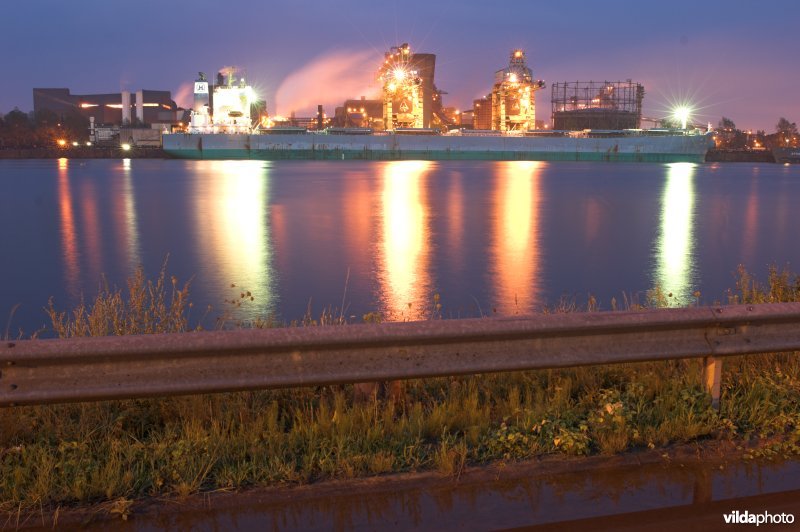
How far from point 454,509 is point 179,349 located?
1.63 m

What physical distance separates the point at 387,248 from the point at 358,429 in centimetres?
1575

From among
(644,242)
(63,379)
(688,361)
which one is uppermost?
(63,379)

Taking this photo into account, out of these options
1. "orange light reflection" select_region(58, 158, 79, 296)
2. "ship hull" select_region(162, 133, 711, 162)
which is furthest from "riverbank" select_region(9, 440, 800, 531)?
"ship hull" select_region(162, 133, 711, 162)

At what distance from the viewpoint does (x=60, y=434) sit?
14.7 feet

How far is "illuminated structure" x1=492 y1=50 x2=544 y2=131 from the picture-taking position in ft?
365

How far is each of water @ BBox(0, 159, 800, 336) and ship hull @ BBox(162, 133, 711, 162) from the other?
6824cm

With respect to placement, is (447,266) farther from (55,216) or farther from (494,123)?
(494,123)

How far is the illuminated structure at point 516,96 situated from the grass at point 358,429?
110006 millimetres

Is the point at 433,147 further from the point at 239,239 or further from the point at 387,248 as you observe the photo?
Result: the point at 387,248

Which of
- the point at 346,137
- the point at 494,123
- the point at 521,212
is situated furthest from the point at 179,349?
the point at 494,123

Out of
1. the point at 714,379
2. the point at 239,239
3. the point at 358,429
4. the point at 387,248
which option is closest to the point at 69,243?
the point at 239,239

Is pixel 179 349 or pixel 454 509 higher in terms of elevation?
pixel 179 349

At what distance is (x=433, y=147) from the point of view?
108m

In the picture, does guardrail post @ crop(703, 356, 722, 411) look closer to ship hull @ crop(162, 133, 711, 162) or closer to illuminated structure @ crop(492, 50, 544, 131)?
ship hull @ crop(162, 133, 711, 162)
